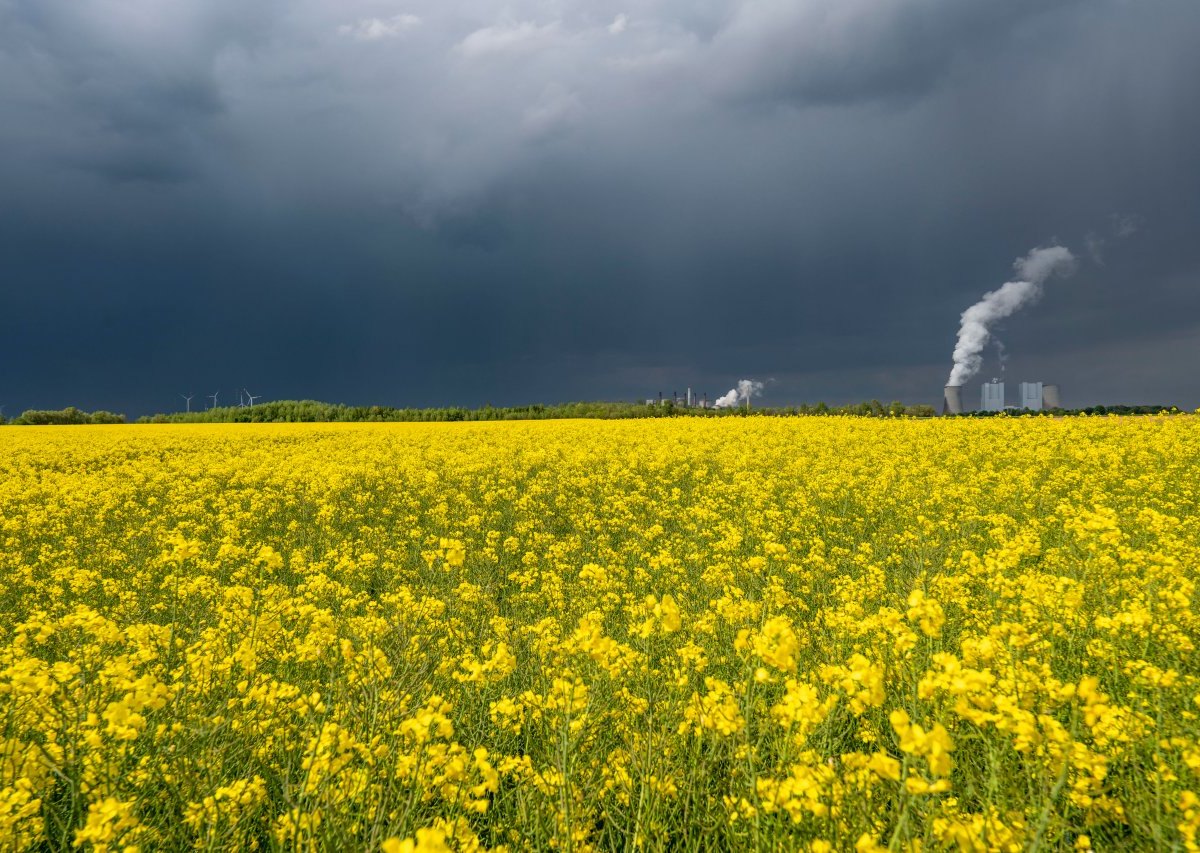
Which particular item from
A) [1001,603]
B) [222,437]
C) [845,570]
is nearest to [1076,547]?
[845,570]

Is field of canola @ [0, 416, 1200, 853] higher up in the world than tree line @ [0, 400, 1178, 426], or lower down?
lower down

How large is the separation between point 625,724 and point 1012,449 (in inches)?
739

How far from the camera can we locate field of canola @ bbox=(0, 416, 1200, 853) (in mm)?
2674

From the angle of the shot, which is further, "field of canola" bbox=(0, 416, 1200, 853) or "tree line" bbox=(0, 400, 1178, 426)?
"tree line" bbox=(0, 400, 1178, 426)

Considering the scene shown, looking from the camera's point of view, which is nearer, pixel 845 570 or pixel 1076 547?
pixel 1076 547

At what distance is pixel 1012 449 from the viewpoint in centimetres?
1798

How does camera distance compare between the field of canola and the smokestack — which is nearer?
the field of canola

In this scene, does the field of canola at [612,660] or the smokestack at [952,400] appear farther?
the smokestack at [952,400]

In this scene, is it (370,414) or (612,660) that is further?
(370,414)

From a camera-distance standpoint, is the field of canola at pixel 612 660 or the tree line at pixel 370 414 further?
the tree line at pixel 370 414

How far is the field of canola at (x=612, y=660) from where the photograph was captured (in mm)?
2674

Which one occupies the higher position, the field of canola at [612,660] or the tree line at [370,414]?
the tree line at [370,414]

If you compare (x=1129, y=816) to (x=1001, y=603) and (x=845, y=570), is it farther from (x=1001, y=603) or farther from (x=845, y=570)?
(x=845, y=570)

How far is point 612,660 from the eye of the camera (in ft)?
14.9
